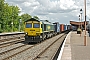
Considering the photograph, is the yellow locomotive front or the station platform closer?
the station platform

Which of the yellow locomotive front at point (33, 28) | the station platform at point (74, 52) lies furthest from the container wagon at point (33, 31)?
the station platform at point (74, 52)

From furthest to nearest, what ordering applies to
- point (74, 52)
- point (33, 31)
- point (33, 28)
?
point (33, 28)
point (33, 31)
point (74, 52)

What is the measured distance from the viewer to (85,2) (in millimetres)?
22469

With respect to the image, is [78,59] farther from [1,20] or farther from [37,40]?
[1,20]

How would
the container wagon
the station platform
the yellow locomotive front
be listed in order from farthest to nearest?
1. the yellow locomotive front
2. the container wagon
3. the station platform

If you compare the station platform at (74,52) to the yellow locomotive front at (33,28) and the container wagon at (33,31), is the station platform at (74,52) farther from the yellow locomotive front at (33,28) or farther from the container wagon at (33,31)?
the yellow locomotive front at (33,28)

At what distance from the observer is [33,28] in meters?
27.4

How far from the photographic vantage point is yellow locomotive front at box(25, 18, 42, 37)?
2702 centimetres

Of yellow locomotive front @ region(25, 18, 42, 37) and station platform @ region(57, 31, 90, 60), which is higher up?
yellow locomotive front @ region(25, 18, 42, 37)

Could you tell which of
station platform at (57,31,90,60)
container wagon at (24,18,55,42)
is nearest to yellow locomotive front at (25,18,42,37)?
container wagon at (24,18,55,42)

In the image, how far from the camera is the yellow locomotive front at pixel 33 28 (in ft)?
88.6

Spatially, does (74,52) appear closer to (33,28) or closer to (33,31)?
(33,31)

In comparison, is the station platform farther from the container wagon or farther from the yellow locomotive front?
the yellow locomotive front

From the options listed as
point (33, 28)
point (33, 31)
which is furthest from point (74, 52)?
point (33, 28)
